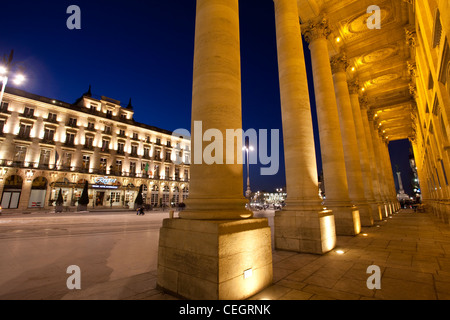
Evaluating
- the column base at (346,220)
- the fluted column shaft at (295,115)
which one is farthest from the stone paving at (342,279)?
the column base at (346,220)

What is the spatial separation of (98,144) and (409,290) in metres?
50.6

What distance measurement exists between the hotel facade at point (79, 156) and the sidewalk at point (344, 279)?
3995 centimetres

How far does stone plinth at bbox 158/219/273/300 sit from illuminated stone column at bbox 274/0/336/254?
366 cm

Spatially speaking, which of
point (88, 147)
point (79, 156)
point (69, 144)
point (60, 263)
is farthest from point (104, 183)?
point (60, 263)

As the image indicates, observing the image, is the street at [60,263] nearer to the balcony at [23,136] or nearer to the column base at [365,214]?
the column base at [365,214]

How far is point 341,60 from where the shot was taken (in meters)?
16.1

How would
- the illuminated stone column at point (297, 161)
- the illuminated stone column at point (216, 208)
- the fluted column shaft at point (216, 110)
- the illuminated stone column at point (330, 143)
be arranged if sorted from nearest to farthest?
the illuminated stone column at point (216, 208) → the fluted column shaft at point (216, 110) → the illuminated stone column at point (297, 161) → the illuminated stone column at point (330, 143)

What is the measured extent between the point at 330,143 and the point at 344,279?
8184 mm

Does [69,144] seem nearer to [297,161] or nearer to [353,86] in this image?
[297,161]

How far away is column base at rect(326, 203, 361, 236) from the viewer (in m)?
10.8

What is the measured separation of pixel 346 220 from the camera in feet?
35.8

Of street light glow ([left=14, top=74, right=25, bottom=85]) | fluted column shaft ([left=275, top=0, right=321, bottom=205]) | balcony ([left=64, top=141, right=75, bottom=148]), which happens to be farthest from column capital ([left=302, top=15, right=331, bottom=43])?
balcony ([left=64, top=141, right=75, bottom=148])

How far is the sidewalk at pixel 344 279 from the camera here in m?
4.00
